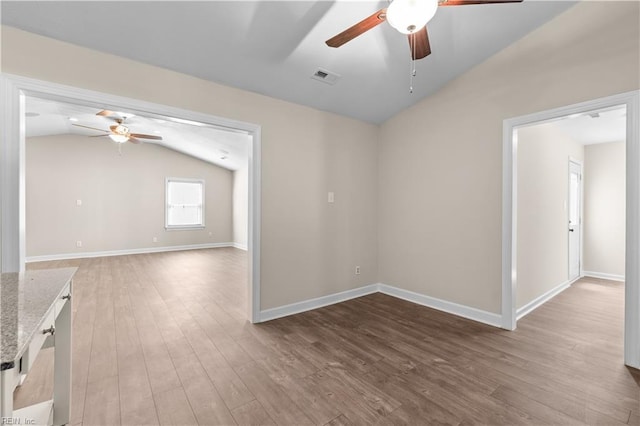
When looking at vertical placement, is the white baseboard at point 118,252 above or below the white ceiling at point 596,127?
below

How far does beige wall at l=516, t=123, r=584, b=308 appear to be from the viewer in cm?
344

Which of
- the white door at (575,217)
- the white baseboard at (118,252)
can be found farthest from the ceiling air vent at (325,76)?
the white baseboard at (118,252)

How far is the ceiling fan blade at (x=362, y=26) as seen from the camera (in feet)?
5.72

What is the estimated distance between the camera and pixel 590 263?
5.48 meters

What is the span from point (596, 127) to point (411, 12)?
189 inches

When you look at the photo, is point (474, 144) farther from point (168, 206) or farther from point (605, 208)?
point (168, 206)

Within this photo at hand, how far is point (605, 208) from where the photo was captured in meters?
5.32

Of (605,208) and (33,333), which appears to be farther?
(605,208)

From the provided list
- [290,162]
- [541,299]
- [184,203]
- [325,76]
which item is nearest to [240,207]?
[184,203]

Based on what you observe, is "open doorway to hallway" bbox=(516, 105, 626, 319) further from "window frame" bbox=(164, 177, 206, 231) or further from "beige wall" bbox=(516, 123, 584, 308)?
"window frame" bbox=(164, 177, 206, 231)

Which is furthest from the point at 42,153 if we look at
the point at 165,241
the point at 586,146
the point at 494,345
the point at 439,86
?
the point at 586,146

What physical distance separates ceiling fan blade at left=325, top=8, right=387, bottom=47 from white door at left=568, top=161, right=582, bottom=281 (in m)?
5.10

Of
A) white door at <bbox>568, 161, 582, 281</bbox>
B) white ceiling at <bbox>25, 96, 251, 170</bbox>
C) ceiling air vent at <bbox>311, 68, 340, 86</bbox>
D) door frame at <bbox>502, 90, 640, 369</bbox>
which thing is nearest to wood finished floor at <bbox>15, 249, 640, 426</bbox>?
door frame at <bbox>502, 90, 640, 369</bbox>

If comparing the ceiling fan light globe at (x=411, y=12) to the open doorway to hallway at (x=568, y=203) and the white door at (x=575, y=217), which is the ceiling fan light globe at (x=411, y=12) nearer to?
the open doorway to hallway at (x=568, y=203)
